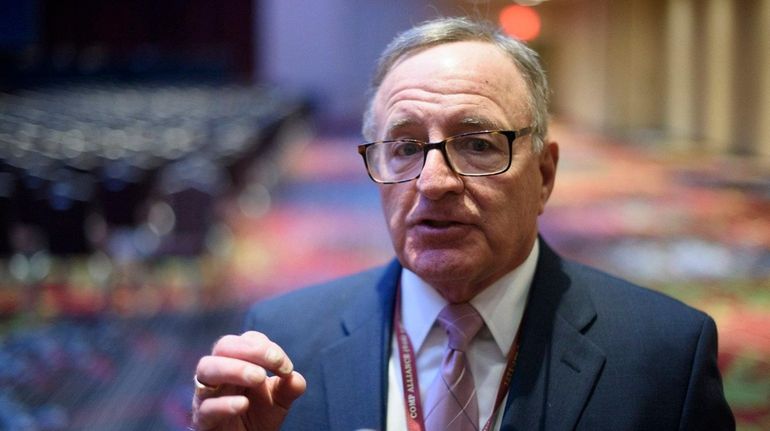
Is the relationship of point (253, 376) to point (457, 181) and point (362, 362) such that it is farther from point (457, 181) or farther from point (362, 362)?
point (457, 181)

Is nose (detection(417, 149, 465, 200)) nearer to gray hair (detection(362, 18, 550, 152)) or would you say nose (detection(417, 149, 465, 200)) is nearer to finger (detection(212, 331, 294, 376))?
gray hair (detection(362, 18, 550, 152))

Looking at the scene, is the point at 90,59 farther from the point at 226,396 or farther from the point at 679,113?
the point at 226,396

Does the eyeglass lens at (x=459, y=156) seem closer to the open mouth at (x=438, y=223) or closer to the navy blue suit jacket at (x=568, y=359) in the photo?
the open mouth at (x=438, y=223)

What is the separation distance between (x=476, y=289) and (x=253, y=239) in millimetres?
7650

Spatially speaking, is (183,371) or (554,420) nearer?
(554,420)

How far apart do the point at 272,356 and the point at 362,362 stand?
14.8 inches

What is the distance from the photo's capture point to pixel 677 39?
4.10 metres

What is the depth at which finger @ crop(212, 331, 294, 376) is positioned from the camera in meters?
1.39

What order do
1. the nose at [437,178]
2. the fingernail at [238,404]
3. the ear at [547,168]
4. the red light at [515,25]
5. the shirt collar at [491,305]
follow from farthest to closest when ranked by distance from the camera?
the red light at [515,25] → the ear at [547,168] → the shirt collar at [491,305] → the nose at [437,178] → the fingernail at [238,404]

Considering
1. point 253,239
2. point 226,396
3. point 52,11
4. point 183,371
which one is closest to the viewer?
point 226,396

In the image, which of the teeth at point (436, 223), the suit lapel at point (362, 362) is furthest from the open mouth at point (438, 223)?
the suit lapel at point (362, 362)

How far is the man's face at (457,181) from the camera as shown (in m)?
1.63

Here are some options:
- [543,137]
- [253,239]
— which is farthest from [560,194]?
[543,137]

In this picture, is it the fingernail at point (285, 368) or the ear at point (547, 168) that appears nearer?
the fingernail at point (285, 368)
